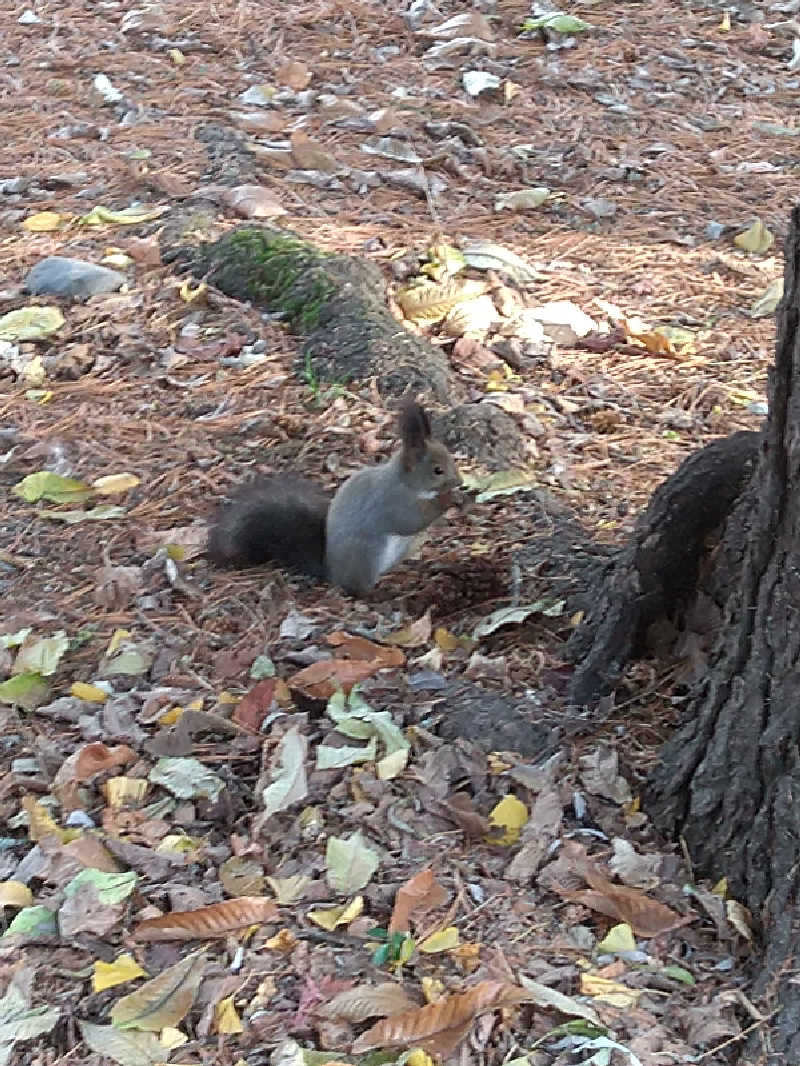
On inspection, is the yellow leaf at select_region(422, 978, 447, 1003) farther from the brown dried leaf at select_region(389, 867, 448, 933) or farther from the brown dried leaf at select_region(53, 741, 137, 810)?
the brown dried leaf at select_region(53, 741, 137, 810)

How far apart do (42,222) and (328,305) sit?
44.7 inches

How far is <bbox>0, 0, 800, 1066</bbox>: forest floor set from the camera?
6.02ft

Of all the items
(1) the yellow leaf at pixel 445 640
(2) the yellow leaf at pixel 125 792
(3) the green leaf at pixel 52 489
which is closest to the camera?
(2) the yellow leaf at pixel 125 792

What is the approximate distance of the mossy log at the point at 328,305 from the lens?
3.35 m

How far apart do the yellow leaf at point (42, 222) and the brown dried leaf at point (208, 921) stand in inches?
108

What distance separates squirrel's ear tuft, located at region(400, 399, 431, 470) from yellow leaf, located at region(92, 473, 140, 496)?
653mm

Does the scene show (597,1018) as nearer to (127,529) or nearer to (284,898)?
(284,898)

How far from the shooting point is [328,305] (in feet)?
11.6

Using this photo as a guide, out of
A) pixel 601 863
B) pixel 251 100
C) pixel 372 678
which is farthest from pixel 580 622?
pixel 251 100

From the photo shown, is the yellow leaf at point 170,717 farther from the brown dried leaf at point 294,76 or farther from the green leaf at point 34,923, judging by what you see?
the brown dried leaf at point 294,76

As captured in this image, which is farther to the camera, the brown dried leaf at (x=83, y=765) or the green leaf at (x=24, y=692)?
the green leaf at (x=24, y=692)

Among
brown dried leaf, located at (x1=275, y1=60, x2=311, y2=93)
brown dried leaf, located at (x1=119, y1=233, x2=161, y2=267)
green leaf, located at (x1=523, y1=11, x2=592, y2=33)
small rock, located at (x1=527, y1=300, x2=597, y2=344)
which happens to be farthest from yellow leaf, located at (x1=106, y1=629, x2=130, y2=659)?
green leaf, located at (x1=523, y1=11, x2=592, y2=33)

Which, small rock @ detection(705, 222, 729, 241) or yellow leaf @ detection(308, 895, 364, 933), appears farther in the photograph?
small rock @ detection(705, 222, 729, 241)

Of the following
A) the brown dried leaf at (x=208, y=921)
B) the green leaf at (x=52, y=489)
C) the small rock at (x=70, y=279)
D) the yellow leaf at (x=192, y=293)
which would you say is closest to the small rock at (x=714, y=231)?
the yellow leaf at (x=192, y=293)
